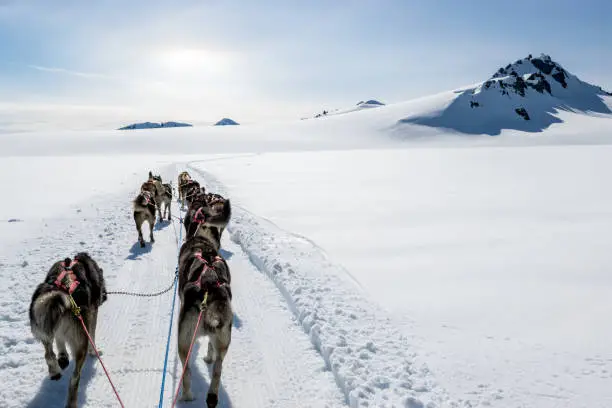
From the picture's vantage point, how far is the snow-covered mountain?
99.3m

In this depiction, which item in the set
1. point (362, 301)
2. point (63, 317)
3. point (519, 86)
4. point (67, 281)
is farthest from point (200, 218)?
point (519, 86)

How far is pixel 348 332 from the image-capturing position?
5.58m

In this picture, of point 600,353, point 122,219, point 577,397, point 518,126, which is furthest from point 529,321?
point 518,126

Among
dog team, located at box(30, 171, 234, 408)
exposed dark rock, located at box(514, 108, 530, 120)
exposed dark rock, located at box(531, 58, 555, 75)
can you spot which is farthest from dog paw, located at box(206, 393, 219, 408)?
exposed dark rock, located at box(531, 58, 555, 75)

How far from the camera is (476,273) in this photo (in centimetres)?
838

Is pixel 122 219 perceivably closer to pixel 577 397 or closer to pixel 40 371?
pixel 40 371

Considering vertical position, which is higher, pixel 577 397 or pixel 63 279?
pixel 63 279

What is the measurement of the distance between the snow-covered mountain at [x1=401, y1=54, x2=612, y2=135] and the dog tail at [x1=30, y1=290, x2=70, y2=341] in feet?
320

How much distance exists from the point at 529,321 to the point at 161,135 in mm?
85992

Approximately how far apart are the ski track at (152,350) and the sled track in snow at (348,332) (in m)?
0.19

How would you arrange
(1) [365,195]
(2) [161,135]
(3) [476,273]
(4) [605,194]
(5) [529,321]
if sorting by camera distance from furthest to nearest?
(2) [161,135]
(1) [365,195]
(4) [605,194]
(3) [476,273]
(5) [529,321]

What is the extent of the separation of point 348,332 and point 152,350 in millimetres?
2554

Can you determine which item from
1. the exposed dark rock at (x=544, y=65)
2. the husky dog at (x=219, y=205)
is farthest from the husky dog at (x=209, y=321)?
the exposed dark rock at (x=544, y=65)

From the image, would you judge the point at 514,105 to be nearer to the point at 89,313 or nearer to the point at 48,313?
the point at 89,313
